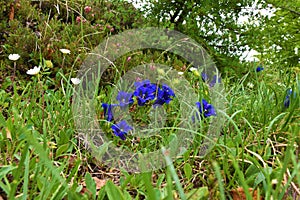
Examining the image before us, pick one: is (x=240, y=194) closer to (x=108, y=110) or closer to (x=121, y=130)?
(x=121, y=130)

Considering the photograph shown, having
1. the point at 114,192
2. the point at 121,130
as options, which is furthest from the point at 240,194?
the point at 121,130

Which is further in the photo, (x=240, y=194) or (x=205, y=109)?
(x=205, y=109)

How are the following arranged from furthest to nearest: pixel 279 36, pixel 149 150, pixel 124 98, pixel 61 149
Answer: pixel 279 36
pixel 124 98
pixel 149 150
pixel 61 149

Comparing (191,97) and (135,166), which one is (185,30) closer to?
(191,97)

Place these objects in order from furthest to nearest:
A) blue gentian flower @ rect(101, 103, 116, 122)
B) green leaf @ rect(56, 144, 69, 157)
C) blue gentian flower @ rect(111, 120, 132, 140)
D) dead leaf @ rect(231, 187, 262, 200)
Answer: blue gentian flower @ rect(101, 103, 116, 122)
blue gentian flower @ rect(111, 120, 132, 140)
green leaf @ rect(56, 144, 69, 157)
dead leaf @ rect(231, 187, 262, 200)

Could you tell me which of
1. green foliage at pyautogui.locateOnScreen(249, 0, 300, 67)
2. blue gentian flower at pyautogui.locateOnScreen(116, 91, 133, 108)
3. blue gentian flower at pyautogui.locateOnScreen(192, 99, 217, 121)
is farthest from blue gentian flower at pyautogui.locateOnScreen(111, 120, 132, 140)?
green foliage at pyautogui.locateOnScreen(249, 0, 300, 67)

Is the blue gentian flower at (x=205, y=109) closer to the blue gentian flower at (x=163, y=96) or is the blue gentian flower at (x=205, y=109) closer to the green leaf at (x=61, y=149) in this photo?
the blue gentian flower at (x=163, y=96)

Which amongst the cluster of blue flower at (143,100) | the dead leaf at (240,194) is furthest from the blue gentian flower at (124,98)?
the dead leaf at (240,194)

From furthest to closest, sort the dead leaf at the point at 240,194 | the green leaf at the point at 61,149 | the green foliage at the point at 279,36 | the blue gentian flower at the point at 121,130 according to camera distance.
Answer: the green foliage at the point at 279,36 → the blue gentian flower at the point at 121,130 → the green leaf at the point at 61,149 → the dead leaf at the point at 240,194

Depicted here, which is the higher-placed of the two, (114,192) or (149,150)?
(114,192)

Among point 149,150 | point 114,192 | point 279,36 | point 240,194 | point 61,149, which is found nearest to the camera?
point 114,192

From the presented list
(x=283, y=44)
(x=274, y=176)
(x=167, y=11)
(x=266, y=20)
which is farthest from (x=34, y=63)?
(x=283, y=44)

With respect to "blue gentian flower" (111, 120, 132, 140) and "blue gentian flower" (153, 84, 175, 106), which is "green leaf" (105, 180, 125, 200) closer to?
"blue gentian flower" (111, 120, 132, 140)
